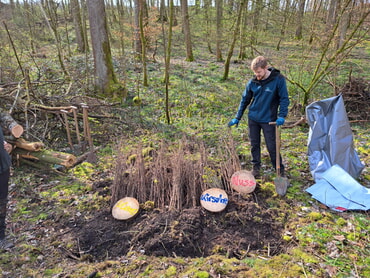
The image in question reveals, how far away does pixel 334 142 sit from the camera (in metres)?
3.37

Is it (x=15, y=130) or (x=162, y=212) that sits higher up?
(x=15, y=130)

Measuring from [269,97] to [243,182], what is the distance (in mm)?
1148

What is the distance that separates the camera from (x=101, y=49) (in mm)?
6484

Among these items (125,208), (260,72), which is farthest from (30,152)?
(260,72)

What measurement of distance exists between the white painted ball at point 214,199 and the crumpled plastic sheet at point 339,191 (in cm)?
113

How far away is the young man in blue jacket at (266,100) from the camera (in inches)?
122

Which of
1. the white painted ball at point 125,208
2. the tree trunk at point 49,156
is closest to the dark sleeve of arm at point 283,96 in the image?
the white painted ball at point 125,208

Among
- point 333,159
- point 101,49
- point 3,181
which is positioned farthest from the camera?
point 101,49

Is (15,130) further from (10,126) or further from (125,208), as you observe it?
(125,208)

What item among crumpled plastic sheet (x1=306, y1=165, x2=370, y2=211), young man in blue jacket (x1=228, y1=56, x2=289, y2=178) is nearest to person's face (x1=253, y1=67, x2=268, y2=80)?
young man in blue jacket (x1=228, y1=56, x2=289, y2=178)

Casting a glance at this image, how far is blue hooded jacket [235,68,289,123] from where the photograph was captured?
10.2ft

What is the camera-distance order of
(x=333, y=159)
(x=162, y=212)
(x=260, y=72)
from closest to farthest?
(x=162, y=212)
(x=260, y=72)
(x=333, y=159)

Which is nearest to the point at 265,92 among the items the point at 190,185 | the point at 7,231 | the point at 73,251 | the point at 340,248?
the point at 190,185

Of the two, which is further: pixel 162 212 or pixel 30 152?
pixel 30 152
